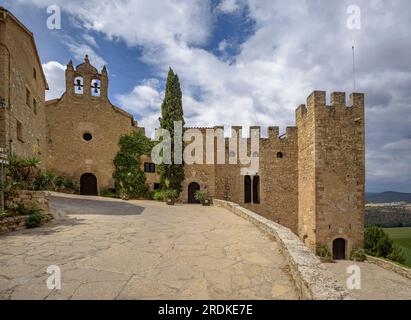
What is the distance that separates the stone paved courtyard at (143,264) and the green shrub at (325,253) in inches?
362

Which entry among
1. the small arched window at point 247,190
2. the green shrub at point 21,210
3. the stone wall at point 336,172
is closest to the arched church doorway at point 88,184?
the green shrub at point 21,210

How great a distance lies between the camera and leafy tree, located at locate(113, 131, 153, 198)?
55.9ft

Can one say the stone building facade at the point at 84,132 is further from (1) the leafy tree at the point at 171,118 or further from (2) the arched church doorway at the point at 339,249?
(2) the arched church doorway at the point at 339,249

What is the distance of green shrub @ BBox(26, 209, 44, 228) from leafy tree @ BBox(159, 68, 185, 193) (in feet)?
31.4

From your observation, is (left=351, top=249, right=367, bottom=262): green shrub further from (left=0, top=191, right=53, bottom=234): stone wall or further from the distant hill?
the distant hill

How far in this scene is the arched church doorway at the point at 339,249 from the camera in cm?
1375

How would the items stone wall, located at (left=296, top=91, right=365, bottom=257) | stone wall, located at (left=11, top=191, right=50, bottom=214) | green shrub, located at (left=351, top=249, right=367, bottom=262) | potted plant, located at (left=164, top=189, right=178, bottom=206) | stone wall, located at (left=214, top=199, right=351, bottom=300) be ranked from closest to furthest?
stone wall, located at (left=214, top=199, right=351, bottom=300) < stone wall, located at (left=11, top=191, right=50, bottom=214) < green shrub, located at (left=351, top=249, right=367, bottom=262) < stone wall, located at (left=296, top=91, right=365, bottom=257) < potted plant, located at (left=164, top=189, right=178, bottom=206)

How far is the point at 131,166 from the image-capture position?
1742 centimetres

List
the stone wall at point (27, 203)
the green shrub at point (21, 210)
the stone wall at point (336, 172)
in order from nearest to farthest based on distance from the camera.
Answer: the stone wall at point (27, 203) → the green shrub at point (21, 210) → the stone wall at point (336, 172)

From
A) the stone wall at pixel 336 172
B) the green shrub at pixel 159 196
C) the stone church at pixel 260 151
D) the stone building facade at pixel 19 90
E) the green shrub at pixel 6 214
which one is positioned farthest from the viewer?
the green shrub at pixel 159 196

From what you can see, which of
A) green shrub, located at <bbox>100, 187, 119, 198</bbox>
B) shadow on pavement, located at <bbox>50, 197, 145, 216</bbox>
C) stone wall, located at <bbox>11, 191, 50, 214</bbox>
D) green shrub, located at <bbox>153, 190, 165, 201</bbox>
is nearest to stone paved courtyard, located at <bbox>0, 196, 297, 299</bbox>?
stone wall, located at <bbox>11, 191, 50, 214</bbox>

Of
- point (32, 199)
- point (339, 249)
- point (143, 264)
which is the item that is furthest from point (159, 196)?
point (143, 264)

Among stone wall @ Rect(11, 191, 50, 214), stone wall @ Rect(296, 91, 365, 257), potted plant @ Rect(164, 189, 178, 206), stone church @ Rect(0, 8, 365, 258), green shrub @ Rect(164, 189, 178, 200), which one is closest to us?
stone wall @ Rect(11, 191, 50, 214)
